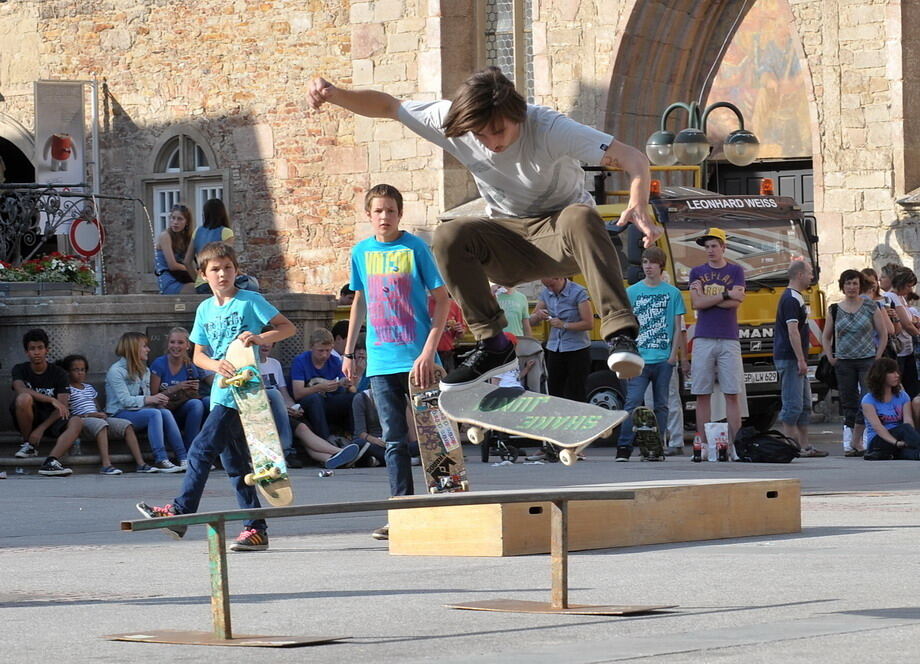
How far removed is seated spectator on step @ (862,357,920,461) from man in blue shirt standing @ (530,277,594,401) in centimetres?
242

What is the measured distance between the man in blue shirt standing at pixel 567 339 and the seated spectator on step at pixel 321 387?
5.78 feet

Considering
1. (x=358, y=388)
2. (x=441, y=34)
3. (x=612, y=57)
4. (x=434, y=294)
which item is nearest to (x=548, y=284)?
(x=358, y=388)

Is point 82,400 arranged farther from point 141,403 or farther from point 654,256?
point 654,256

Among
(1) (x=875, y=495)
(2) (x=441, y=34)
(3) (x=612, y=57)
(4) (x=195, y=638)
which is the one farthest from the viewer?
(2) (x=441, y=34)

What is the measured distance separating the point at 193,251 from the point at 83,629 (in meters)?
10.8

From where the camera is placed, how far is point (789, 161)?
27.4 metres

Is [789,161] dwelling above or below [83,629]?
above

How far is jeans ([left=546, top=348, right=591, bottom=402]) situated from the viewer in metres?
16.0

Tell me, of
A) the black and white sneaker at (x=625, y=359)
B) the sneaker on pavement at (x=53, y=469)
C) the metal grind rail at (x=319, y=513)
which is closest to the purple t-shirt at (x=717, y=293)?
the sneaker on pavement at (x=53, y=469)

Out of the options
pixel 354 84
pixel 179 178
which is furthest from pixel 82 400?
pixel 179 178

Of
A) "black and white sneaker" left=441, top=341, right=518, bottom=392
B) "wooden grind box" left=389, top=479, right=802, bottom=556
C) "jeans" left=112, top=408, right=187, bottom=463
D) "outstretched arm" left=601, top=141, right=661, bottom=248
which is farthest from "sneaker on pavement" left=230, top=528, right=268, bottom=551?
"jeans" left=112, top=408, right=187, bottom=463

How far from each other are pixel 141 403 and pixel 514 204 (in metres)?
8.46

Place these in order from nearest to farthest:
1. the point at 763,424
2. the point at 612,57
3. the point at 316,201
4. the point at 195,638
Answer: the point at 195,638 → the point at 763,424 → the point at 612,57 → the point at 316,201

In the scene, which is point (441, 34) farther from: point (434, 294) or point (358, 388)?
point (434, 294)
